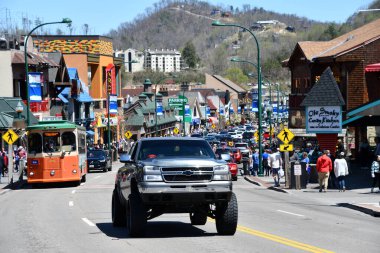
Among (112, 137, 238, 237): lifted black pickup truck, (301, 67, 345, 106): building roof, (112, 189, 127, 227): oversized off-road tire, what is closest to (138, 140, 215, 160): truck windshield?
(112, 137, 238, 237): lifted black pickup truck

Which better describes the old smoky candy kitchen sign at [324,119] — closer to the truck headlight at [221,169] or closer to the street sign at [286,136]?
the street sign at [286,136]

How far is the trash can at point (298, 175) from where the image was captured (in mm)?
36438

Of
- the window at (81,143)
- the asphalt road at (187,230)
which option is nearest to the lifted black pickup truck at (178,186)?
the asphalt road at (187,230)

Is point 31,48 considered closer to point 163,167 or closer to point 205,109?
point 163,167

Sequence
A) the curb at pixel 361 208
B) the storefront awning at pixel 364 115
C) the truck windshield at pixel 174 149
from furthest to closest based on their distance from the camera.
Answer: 1. the storefront awning at pixel 364 115
2. the curb at pixel 361 208
3. the truck windshield at pixel 174 149

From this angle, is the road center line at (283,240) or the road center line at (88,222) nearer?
the road center line at (283,240)

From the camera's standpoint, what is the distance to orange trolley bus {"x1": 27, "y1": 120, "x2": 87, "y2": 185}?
38.3 metres

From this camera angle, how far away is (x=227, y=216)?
17.0m

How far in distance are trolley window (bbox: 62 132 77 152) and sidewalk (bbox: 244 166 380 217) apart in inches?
370

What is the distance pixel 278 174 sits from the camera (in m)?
39.9

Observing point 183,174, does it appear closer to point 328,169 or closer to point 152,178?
point 152,178

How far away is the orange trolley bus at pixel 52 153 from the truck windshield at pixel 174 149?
21.0 meters

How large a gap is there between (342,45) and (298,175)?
89.9ft

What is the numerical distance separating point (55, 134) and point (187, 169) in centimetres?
2302
